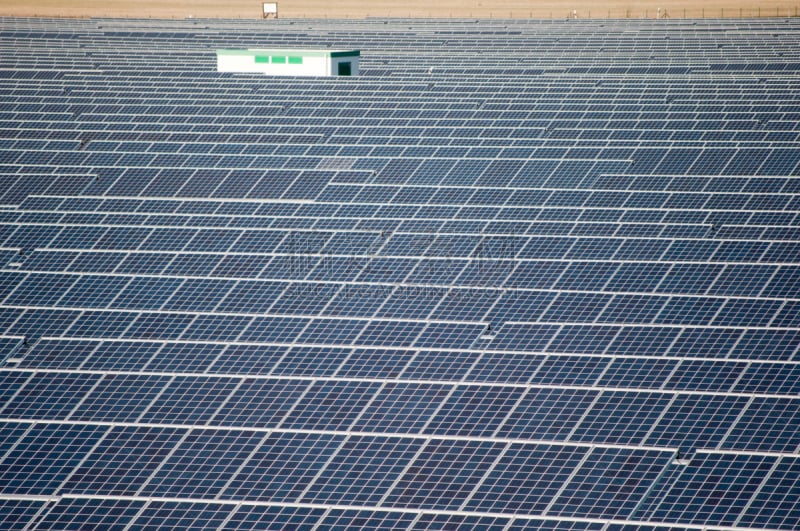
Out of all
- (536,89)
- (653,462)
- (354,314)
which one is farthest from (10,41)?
(653,462)

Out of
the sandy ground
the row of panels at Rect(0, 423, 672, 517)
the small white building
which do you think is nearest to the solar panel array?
the row of panels at Rect(0, 423, 672, 517)

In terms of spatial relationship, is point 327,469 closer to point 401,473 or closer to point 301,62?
point 401,473

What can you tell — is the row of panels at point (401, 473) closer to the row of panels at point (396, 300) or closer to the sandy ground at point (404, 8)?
the row of panels at point (396, 300)

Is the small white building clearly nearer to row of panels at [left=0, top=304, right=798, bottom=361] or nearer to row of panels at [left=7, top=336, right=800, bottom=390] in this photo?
row of panels at [left=0, top=304, right=798, bottom=361]

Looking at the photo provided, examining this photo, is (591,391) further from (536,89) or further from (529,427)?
(536,89)

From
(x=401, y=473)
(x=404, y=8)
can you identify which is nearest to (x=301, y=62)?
(x=404, y=8)
